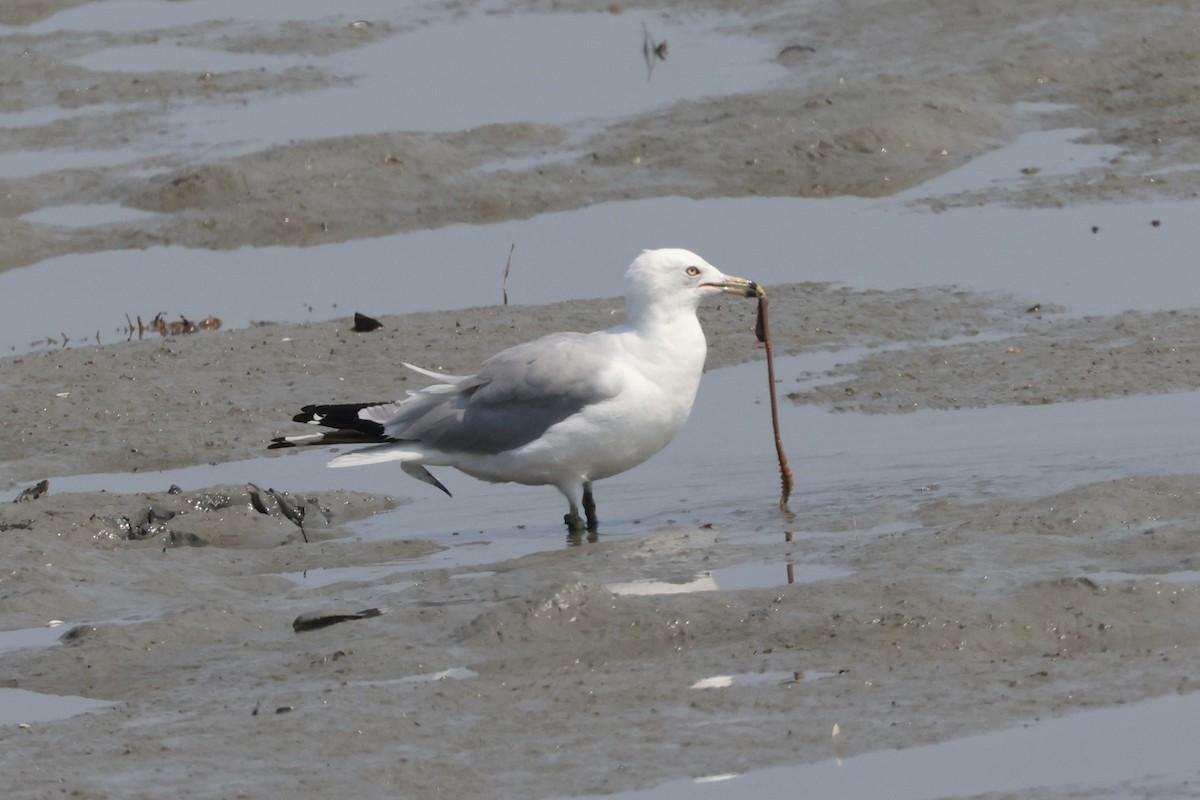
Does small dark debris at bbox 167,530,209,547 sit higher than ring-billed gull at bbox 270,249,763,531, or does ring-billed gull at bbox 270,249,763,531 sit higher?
ring-billed gull at bbox 270,249,763,531

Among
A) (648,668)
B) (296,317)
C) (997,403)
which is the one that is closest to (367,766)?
(648,668)

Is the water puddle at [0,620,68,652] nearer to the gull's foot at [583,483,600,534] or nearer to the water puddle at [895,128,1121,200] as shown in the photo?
the gull's foot at [583,483,600,534]

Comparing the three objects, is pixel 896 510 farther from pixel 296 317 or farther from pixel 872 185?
pixel 872 185

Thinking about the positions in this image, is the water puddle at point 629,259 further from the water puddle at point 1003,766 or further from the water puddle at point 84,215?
the water puddle at point 1003,766

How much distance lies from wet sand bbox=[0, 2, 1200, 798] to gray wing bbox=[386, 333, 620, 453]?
406 mm

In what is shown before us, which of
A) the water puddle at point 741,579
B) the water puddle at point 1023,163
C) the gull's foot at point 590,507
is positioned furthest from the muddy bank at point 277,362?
the water puddle at point 741,579

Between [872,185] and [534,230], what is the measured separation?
7.74 ft

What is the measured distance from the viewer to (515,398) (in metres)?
9.04

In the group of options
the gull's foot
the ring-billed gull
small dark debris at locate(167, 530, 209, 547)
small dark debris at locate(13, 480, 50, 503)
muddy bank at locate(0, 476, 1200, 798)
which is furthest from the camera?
small dark debris at locate(13, 480, 50, 503)

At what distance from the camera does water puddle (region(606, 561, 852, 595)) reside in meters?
7.25

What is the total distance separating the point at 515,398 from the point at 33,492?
7.89ft

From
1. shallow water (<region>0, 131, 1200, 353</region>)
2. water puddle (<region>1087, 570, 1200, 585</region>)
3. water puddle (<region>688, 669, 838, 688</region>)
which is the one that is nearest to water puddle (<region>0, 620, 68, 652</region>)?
water puddle (<region>688, 669, 838, 688</region>)

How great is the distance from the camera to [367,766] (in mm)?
5719

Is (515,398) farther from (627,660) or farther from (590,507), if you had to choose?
(627,660)
